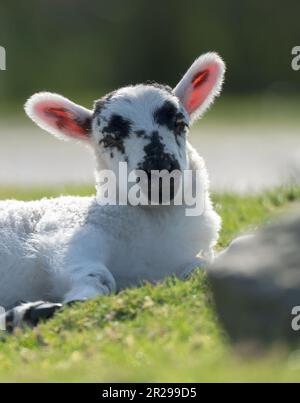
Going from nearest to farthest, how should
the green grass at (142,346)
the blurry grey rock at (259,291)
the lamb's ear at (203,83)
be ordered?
the green grass at (142,346) < the blurry grey rock at (259,291) < the lamb's ear at (203,83)

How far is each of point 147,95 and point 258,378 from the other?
383cm

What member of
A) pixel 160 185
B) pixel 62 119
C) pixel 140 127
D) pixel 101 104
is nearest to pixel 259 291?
pixel 160 185

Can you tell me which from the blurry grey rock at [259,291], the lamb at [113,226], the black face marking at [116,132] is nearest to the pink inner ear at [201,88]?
the lamb at [113,226]

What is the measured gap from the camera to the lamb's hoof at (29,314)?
8.61 m

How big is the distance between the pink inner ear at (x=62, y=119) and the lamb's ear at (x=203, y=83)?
95 centimetres

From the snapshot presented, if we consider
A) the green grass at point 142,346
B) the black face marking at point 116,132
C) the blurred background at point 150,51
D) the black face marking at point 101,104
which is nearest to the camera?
the green grass at point 142,346

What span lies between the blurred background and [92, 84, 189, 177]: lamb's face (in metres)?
21.8

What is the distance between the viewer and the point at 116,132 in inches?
372

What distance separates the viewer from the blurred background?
36000mm

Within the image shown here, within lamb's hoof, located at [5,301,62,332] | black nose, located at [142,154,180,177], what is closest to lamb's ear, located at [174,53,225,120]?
black nose, located at [142,154,180,177]

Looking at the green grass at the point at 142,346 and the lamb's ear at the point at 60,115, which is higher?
the lamb's ear at the point at 60,115

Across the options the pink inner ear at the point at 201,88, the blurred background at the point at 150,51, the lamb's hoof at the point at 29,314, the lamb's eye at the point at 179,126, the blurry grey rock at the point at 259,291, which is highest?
the blurred background at the point at 150,51

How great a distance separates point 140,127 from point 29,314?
181cm

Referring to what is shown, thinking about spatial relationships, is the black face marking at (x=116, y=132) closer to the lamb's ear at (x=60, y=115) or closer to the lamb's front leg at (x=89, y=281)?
the lamb's ear at (x=60, y=115)
